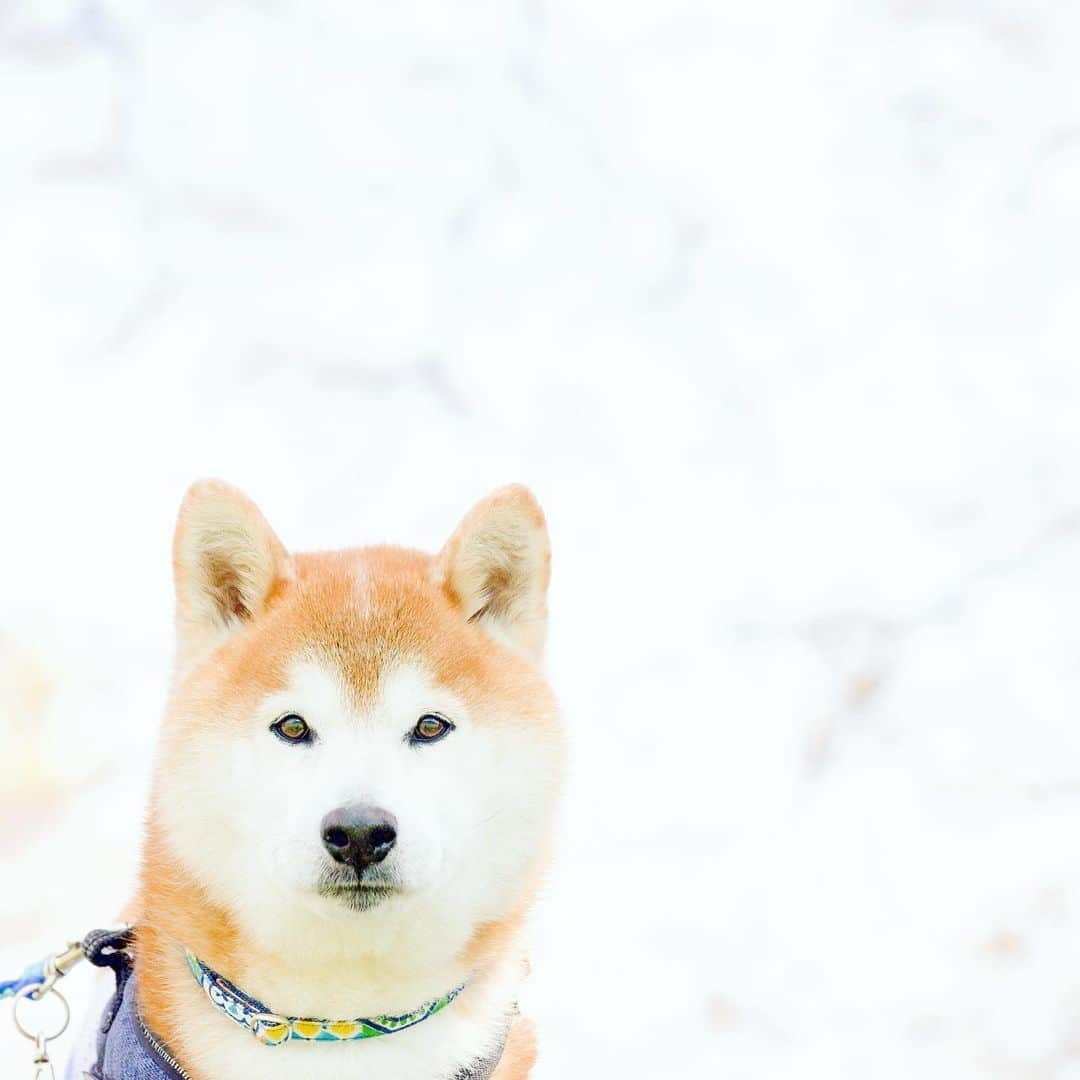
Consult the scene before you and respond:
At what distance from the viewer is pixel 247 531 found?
86.4 inches

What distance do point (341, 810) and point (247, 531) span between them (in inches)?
21.8

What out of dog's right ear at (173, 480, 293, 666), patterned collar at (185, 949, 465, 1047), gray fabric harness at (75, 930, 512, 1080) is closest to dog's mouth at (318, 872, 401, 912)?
patterned collar at (185, 949, 465, 1047)

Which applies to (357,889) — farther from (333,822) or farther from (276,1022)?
(276,1022)

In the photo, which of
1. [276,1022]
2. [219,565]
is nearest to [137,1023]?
[276,1022]

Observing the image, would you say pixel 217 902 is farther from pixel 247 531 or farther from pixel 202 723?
pixel 247 531

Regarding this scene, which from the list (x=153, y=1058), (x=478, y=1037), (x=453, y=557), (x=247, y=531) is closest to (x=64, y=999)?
(x=153, y=1058)

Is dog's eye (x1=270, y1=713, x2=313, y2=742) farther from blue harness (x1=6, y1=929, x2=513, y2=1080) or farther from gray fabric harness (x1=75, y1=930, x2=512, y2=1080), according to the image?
gray fabric harness (x1=75, y1=930, x2=512, y2=1080)

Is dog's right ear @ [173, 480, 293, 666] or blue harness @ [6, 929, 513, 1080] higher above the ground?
dog's right ear @ [173, 480, 293, 666]

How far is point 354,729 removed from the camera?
203 centimetres

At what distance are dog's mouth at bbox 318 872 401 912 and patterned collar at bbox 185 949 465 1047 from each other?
21 centimetres

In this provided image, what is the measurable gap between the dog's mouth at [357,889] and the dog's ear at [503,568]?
1.77 feet

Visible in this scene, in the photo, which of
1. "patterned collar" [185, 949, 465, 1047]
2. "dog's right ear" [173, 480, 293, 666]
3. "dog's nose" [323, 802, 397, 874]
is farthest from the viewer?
"dog's right ear" [173, 480, 293, 666]

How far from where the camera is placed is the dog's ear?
228 cm

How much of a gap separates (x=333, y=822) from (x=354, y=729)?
20 cm
